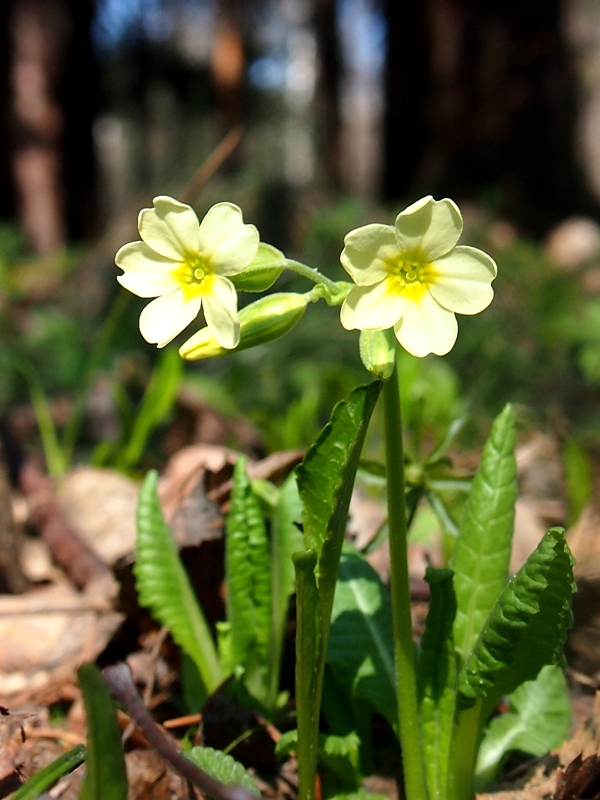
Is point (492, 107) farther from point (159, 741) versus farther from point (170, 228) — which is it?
point (159, 741)

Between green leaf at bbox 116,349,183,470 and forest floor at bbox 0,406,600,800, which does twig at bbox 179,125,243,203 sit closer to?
green leaf at bbox 116,349,183,470

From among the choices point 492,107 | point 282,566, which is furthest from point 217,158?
point 492,107

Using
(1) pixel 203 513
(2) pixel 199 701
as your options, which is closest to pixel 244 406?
(1) pixel 203 513

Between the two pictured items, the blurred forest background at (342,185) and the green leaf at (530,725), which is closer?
the green leaf at (530,725)

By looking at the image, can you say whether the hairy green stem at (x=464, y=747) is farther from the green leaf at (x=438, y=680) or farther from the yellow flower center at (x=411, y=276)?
the yellow flower center at (x=411, y=276)

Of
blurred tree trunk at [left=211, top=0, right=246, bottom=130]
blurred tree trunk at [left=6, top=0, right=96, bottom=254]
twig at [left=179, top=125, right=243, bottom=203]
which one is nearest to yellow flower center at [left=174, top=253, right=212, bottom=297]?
twig at [left=179, top=125, right=243, bottom=203]

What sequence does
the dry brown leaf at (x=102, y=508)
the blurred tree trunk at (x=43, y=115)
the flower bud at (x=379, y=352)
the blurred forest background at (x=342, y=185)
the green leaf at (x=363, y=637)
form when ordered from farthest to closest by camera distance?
the blurred tree trunk at (x=43, y=115) < the blurred forest background at (x=342, y=185) < the dry brown leaf at (x=102, y=508) < the green leaf at (x=363, y=637) < the flower bud at (x=379, y=352)

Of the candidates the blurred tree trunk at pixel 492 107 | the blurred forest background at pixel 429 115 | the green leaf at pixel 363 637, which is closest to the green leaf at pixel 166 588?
the green leaf at pixel 363 637
